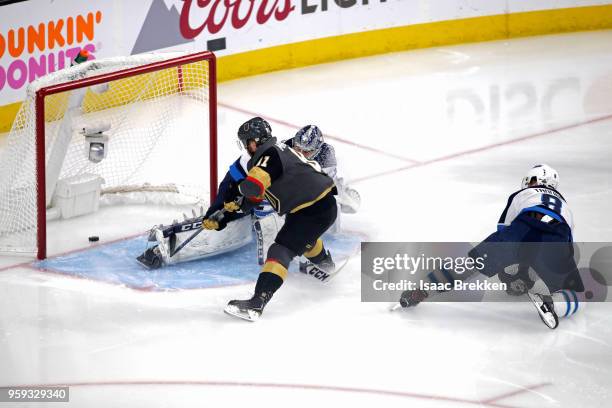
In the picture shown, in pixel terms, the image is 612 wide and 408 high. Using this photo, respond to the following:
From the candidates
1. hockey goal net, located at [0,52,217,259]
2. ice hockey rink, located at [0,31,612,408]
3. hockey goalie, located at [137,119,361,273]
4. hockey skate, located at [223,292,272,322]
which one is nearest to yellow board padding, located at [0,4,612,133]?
ice hockey rink, located at [0,31,612,408]

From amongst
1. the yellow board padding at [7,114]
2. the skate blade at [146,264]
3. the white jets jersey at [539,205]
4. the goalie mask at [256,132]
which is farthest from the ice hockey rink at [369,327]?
the yellow board padding at [7,114]

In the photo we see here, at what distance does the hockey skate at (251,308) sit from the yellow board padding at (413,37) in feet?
15.0

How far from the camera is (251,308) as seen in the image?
5.63m

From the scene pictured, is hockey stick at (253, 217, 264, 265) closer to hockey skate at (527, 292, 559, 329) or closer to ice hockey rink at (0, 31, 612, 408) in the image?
ice hockey rink at (0, 31, 612, 408)

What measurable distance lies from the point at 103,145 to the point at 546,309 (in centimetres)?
254

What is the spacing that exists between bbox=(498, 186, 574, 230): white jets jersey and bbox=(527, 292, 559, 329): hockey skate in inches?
13.6

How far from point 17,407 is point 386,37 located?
670cm

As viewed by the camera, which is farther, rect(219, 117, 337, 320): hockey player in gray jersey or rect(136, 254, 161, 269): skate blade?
rect(136, 254, 161, 269): skate blade

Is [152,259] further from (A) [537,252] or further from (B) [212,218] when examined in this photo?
(A) [537,252]

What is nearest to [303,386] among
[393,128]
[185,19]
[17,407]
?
[17,407]

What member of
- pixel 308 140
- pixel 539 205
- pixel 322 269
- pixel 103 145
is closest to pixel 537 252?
pixel 539 205

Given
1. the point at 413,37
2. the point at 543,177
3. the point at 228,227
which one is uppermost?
the point at 413,37

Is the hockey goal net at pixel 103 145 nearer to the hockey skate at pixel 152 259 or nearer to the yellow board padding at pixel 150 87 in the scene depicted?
the yellow board padding at pixel 150 87

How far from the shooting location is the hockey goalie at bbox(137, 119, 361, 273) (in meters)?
6.12
